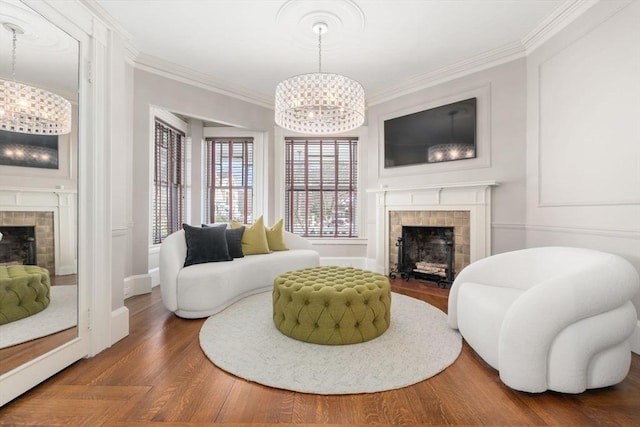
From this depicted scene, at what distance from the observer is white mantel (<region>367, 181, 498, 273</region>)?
3533 millimetres

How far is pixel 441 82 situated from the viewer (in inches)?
153

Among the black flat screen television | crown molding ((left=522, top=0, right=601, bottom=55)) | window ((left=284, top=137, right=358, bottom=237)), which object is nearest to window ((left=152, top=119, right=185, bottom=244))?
window ((left=284, top=137, right=358, bottom=237))

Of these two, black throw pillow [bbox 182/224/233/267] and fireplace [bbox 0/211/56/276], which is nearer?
fireplace [bbox 0/211/56/276]

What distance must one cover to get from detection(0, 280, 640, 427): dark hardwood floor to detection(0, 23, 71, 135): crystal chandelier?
58.6 inches

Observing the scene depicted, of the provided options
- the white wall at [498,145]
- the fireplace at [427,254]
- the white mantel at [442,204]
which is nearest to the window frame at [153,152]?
the white mantel at [442,204]

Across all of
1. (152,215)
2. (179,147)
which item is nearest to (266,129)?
(179,147)

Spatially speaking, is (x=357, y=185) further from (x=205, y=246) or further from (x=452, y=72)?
(x=205, y=246)

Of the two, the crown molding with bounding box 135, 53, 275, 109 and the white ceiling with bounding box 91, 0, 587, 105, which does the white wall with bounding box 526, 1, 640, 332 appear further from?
the crown molding with bounding box 135, 53, 275, 109

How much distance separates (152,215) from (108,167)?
186 cm

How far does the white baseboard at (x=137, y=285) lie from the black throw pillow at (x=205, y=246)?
90 centimetres

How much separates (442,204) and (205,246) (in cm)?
300

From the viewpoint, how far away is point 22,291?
167 centimetres

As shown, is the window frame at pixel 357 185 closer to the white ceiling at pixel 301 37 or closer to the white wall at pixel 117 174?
the white ceiling at pixel 301 37

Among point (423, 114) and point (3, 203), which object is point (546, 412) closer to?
point (3, 203)
